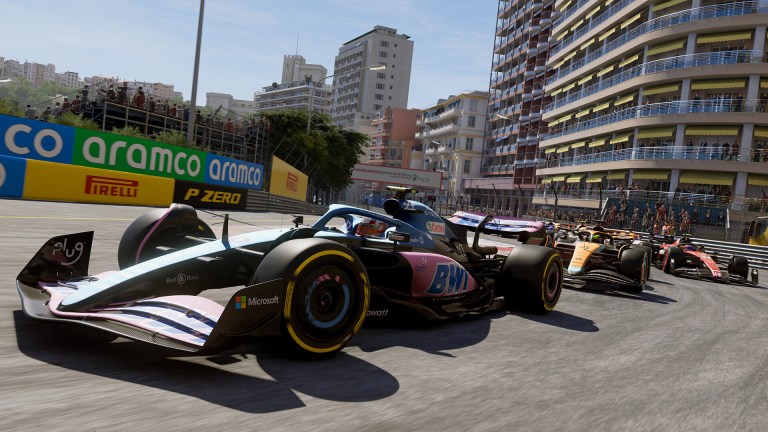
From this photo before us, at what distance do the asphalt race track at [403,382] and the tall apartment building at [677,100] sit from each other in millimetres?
29934

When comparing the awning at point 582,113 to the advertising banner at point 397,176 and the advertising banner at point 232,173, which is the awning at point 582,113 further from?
the advertising banner at point 232,173

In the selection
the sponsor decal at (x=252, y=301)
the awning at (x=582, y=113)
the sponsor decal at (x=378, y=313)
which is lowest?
the sponsor decal at (x=378, y=313)

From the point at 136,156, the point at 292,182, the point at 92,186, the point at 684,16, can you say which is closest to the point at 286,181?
the point at 292,182

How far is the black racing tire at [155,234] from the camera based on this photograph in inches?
213

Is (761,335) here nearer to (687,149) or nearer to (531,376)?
(531,376)

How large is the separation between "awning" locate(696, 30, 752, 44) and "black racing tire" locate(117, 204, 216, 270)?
39.0 m

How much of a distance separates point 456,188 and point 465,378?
86296 millimetres

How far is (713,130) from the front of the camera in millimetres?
35656

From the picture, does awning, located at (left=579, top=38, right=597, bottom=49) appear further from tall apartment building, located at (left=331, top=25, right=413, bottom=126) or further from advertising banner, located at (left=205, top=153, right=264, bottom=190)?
tall apartment building, located at (left=331, top=25, right=413, bottom=126)

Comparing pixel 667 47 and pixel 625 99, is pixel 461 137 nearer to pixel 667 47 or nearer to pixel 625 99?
pixel 625 99

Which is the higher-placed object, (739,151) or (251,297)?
(739,151)

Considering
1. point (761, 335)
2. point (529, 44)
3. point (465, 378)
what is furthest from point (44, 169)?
point (529, 44)

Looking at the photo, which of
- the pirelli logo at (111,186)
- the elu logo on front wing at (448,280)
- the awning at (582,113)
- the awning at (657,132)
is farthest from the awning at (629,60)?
the elu logo on front wing at (448,280)

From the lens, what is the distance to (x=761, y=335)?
6766 mm
